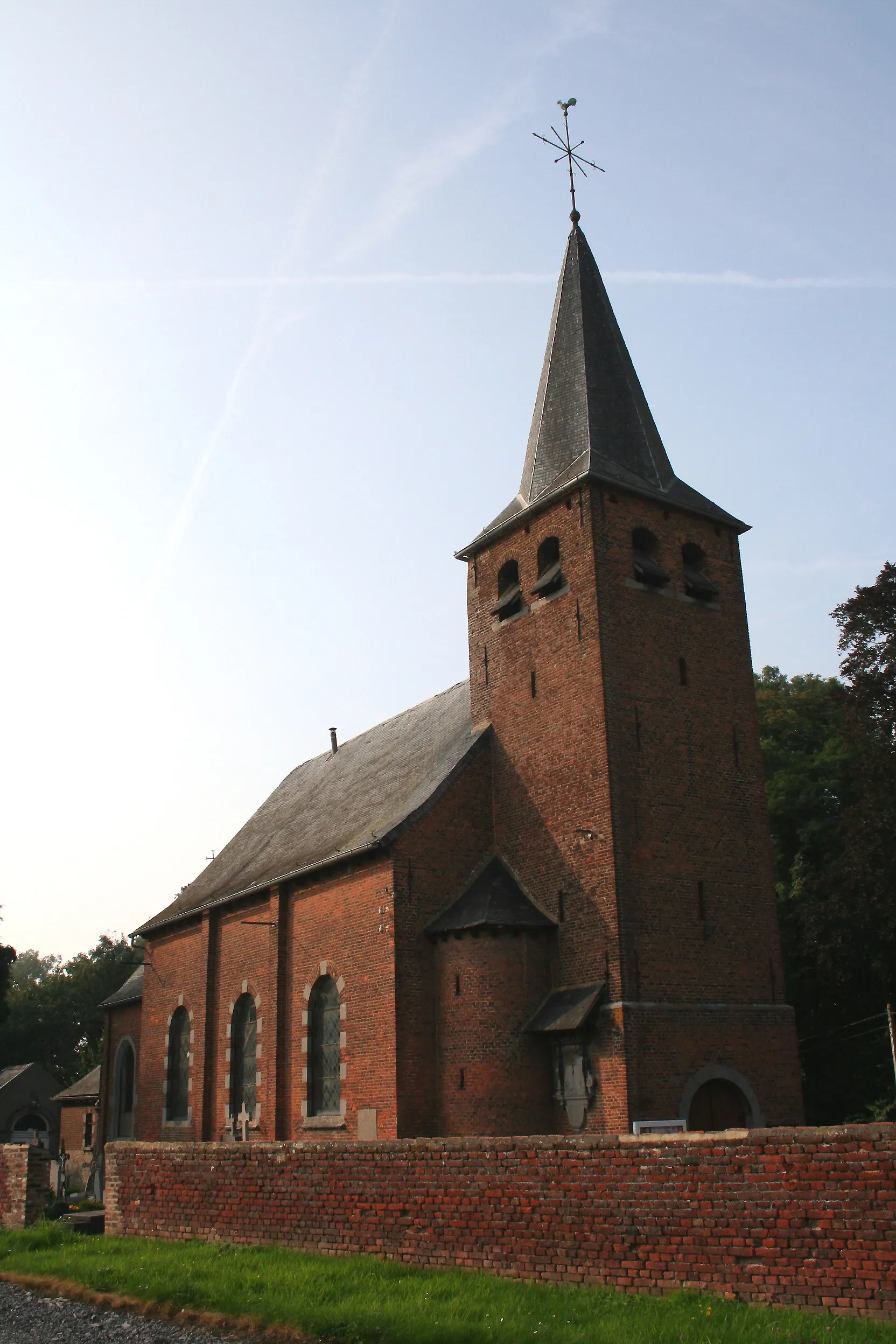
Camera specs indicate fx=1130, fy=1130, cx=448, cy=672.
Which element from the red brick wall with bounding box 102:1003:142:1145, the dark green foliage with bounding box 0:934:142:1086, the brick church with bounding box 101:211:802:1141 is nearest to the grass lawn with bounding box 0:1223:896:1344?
the brick church with bounding box 101:211:802:1141

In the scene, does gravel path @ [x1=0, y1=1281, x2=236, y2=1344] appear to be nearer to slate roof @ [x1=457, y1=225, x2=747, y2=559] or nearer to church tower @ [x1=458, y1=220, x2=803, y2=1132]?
church tower @ [x1=458, y1=220, x2=803, y2=1132]

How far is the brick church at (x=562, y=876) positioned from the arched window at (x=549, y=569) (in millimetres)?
48

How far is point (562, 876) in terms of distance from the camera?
65.0ft

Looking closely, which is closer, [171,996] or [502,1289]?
[502,1289]

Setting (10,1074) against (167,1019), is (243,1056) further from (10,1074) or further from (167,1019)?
(10,1074)

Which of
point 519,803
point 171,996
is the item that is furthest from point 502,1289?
point 171,996

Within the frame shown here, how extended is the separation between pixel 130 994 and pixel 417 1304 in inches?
998

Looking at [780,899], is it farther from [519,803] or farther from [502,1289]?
[502,1289]

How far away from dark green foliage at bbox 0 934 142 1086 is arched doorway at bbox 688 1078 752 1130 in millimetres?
57616

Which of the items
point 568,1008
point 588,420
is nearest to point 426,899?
point 568,1008

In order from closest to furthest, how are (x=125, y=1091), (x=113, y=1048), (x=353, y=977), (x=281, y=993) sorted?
(x=353, y=977) → (x=281, y=993) → (x=125, y=1091) → (x=113, y=1048)

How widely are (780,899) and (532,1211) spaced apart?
21.1 m

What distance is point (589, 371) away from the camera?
2408cm

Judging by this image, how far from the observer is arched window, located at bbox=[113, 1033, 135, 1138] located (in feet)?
101
